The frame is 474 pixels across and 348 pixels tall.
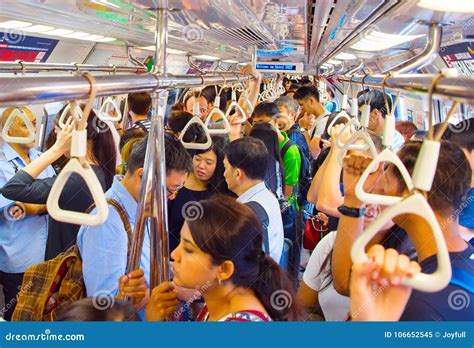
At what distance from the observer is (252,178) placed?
251cm

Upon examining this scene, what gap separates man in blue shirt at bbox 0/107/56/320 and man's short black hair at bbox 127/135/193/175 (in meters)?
0.86

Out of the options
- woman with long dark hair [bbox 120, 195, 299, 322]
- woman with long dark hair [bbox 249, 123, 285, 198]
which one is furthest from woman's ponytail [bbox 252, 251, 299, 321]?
woman with long dark hair [bbox 249, 123, 285, 198]

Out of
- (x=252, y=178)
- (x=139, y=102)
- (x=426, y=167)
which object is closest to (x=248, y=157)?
(x=252, y=178)

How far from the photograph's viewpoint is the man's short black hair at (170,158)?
6.46 feet

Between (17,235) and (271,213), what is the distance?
1.32 metres

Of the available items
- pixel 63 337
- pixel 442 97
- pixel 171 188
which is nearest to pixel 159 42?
pixel 171 188

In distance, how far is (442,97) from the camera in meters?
0.80

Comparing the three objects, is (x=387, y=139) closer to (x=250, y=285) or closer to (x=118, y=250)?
(x=250, y=285)

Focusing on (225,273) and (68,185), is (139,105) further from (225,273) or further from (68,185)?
(225,273)

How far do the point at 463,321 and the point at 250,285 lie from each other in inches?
25.0

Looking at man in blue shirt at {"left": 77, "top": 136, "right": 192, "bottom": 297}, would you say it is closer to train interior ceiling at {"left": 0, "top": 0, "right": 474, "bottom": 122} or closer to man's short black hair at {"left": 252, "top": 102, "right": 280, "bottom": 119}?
train interior ceiling at {"left": 0, "top": 0, "right": 474, "bottom": 122}

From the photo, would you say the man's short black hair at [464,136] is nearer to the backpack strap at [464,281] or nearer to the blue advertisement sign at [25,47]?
the backpack strap at [464,281]

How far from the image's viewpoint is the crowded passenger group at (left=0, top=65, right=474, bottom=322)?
4.05 ft

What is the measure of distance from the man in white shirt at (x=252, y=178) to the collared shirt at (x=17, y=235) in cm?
104
